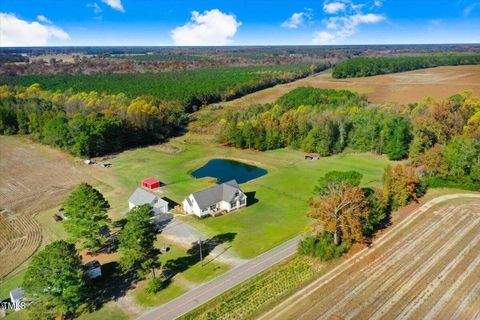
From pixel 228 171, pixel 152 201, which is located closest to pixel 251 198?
pixel 152 201

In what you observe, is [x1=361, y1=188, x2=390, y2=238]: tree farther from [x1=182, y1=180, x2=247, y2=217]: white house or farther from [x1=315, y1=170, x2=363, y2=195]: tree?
[x1=182, y1=180, x2=247, y2=217]: white house

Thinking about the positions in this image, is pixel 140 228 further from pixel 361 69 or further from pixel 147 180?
pixel 361 69

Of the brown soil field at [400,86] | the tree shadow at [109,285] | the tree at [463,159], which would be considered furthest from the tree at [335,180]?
the brown soil field at [400,86]

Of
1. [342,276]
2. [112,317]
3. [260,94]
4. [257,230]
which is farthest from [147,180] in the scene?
[260,94]

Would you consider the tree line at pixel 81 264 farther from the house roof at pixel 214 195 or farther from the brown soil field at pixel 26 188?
the house roof at pixel 214 195

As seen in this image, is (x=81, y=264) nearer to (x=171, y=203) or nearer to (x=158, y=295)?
(x=158, y=295)

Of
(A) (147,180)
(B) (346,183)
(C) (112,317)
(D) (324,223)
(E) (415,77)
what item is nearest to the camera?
(C) (112,317)

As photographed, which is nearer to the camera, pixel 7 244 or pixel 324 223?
pixel 324 223
